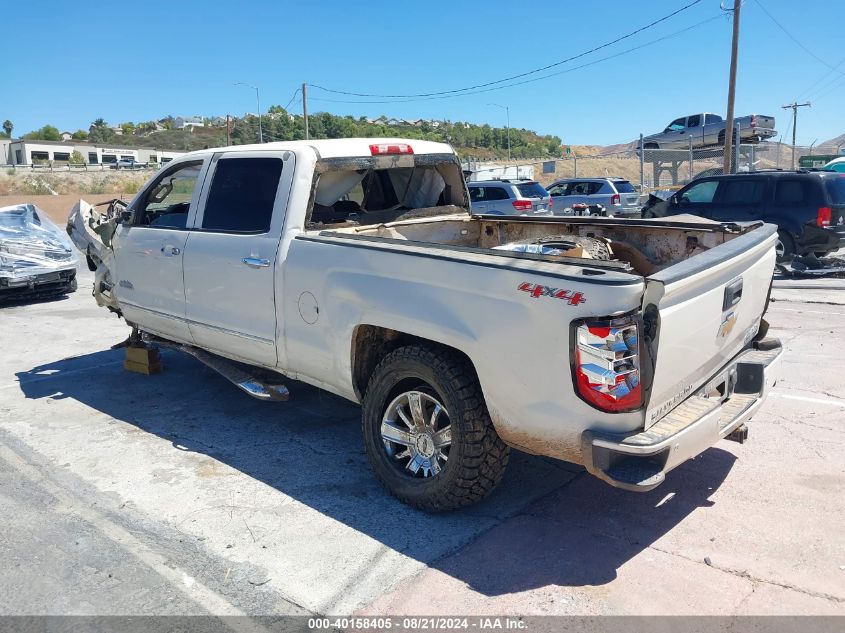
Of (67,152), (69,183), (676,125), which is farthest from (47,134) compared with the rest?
(676,125)

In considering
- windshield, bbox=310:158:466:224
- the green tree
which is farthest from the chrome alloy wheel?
the green tree

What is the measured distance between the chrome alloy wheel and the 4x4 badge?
89 centimetres

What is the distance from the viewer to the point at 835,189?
41.8 feet

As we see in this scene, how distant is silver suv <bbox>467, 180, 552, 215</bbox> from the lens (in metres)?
20.0

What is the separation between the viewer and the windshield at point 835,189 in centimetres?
1270

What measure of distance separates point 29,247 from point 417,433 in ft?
30.9

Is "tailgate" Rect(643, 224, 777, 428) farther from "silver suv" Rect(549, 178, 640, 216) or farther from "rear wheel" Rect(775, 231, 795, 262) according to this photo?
"silver suv" Rect(549, 178, 640, 216)

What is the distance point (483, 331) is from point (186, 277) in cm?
293

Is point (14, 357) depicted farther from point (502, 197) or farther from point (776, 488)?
point (502, 197)

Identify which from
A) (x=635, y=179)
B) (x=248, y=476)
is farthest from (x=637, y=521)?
(x=635, y=179)

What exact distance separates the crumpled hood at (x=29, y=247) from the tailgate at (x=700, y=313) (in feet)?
33.6

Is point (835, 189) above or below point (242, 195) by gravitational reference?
below

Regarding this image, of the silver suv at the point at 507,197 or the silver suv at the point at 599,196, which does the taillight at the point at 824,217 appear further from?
the silver suv at the point at 599,196

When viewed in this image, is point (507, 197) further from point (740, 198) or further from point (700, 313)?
point (700, 313)
